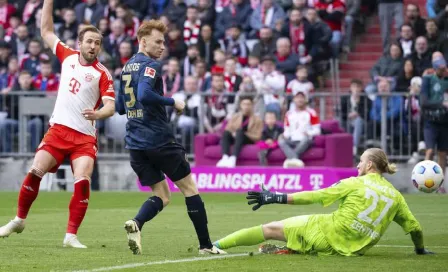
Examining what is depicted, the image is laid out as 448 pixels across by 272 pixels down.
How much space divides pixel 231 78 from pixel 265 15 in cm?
270

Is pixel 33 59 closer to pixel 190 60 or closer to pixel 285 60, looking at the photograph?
pixel 190 60

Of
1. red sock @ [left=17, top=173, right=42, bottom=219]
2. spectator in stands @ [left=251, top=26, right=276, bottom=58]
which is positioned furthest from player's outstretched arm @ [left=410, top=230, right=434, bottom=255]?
spectator in stands @ [left=251, top=26, right=276, bottom=58]

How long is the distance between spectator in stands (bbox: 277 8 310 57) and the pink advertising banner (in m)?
4.07

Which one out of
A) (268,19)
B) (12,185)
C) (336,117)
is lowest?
(12,185)

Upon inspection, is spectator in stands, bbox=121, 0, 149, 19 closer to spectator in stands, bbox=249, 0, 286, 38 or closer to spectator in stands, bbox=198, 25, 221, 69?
spectator in stands, bbox=198, 25, 221, 69

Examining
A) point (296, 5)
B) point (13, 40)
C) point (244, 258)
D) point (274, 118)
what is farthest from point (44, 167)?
point (13, 40)

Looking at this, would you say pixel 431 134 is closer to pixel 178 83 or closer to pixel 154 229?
pixel 178 83

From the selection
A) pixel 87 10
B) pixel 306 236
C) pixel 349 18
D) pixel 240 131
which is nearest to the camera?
pixel 306 236

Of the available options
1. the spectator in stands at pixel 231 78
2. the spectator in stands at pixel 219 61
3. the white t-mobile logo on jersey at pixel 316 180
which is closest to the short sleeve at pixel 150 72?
the white t-mobile logo on jersey at pixel 316 180

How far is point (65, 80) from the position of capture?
40.0 ft

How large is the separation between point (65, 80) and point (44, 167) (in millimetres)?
962

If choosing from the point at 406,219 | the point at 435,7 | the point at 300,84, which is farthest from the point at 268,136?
the point at 406,219

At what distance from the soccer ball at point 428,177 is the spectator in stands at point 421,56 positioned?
1141cm

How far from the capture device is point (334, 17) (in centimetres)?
2612
